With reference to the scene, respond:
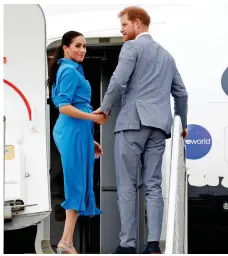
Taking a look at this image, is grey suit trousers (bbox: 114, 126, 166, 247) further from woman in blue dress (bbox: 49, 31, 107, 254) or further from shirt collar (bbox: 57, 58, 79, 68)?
shirt collar (bbox: 57, 58, 79, 68)

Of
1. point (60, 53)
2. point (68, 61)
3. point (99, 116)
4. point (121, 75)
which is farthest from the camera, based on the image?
point (60, 53)

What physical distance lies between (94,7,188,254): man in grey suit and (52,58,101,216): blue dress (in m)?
0.38

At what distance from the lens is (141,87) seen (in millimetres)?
4590

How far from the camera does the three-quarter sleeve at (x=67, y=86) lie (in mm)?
4898

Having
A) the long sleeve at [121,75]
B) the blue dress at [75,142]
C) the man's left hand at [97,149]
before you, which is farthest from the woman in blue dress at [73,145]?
the long sleeve at [121,75]

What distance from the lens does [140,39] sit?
4.70m

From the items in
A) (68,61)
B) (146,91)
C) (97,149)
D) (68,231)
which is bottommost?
(68,231)

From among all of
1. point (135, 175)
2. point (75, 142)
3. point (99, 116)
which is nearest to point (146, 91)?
point (99, 116)

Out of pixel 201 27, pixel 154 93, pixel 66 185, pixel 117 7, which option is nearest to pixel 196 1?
pixel 201 27

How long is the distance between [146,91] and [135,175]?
526 mm

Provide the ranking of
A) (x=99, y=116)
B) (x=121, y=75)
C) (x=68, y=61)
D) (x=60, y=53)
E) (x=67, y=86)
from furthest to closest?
(x=60, y=53) → (x=68, y=61) → (x=67, y=86) → (x=99, y=116) → (x=121, y=75)

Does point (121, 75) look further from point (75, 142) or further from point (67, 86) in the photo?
point (75, 142)

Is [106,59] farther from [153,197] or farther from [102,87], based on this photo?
[153,197]

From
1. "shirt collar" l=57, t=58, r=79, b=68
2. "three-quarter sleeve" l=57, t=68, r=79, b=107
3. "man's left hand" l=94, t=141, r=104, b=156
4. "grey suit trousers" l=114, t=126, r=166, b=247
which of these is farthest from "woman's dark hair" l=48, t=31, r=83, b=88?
"grey suit trousers" l=114, t=126, r=166, b=247
